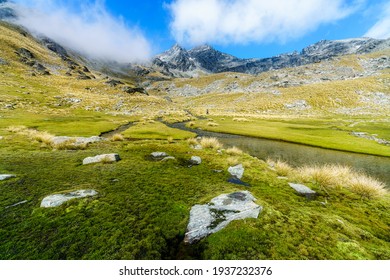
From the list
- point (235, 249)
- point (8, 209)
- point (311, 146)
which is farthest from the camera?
point (311, 146)

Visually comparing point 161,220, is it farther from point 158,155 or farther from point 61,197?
point 158,155

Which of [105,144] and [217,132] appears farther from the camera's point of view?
[217,132]

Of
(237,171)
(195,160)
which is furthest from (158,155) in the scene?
(237,171)

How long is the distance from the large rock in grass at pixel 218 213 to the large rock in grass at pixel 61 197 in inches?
246

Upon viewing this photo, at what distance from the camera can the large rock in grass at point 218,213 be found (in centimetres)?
830

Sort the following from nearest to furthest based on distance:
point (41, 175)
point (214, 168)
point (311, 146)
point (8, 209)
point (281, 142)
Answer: point (8, 209) → point (41, 175) → point (214, 168) → point (311, 146) → point (281, 142)

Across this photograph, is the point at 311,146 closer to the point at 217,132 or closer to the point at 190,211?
the point at 217,132

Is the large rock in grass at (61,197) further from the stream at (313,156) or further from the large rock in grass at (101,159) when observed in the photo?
the stream at (313,156)

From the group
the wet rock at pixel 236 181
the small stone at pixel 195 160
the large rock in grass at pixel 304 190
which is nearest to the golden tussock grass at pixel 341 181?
the large rock in grass at pixel 304 190

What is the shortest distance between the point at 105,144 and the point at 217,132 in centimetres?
2747

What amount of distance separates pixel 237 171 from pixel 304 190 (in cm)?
526

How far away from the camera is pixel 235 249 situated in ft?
23.6

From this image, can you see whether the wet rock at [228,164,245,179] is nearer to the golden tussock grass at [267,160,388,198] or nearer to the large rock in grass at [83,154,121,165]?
the golden tussock grass at [267,160,388,198]
